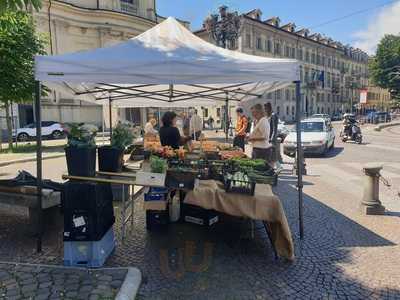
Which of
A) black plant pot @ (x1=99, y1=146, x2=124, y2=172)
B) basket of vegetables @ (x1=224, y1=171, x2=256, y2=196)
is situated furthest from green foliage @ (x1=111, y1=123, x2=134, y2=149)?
basket of vegetables @ (x1=224, y1=171, x2=256, y2=196)

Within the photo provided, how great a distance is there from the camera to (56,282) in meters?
3.55

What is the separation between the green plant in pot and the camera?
543 centimetres

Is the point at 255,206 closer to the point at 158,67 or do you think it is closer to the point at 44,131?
the point at 158,67

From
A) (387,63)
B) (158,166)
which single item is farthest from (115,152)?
(387,63)

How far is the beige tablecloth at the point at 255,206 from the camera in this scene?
13.6ft

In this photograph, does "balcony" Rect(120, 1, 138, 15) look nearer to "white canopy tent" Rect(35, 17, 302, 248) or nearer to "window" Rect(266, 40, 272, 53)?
"window" Rect(266, 40, 272, 53)

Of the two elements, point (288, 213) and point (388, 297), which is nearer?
point (388, 297)

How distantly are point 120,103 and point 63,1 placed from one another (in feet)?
88.3

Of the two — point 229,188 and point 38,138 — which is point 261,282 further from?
point 38,138

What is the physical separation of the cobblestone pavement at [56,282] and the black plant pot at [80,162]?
1.16 metres

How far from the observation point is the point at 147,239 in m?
4.95

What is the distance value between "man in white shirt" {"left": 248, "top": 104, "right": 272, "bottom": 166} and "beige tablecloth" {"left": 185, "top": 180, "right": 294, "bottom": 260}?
3.28m

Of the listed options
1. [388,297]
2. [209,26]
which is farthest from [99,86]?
[209,26]

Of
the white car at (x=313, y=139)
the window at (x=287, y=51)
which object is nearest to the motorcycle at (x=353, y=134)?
the white car at (x=313, y=139)
